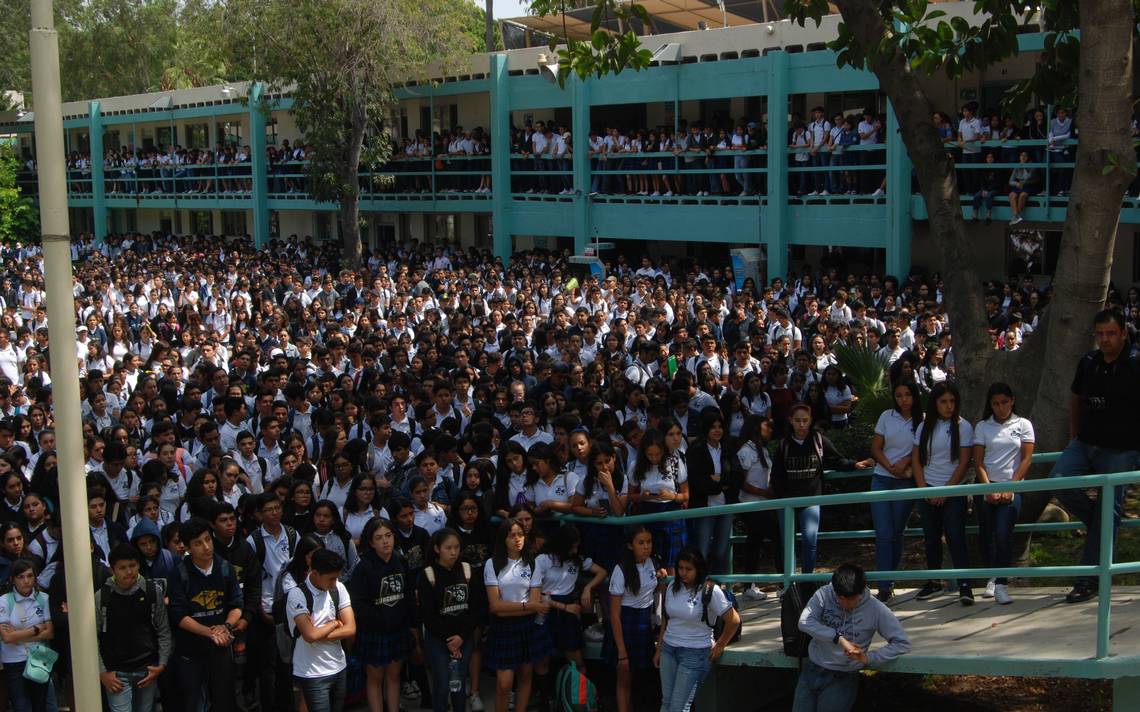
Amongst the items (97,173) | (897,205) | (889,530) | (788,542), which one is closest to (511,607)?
(788,542)

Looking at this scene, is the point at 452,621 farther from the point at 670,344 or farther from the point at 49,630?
the point at 670,344

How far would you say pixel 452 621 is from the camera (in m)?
7.85

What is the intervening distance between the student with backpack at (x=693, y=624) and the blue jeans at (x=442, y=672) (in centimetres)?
143

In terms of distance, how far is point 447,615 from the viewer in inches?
309

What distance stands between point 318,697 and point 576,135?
62.8 feet

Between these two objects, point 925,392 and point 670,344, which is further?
point 670,344

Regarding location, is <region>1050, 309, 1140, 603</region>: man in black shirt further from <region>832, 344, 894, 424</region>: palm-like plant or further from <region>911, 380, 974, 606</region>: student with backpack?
<region>832, 344, 894, 424</region>: palm-like plant

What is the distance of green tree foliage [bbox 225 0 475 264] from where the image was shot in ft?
86.2

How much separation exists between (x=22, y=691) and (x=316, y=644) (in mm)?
1836

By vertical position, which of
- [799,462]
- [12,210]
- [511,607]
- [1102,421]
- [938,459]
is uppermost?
[12,210]

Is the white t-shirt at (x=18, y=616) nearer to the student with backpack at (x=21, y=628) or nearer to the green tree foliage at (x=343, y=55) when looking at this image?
the student with backpack at (x=21, y=628)

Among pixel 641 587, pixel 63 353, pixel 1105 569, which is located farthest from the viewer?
pixel 641 587

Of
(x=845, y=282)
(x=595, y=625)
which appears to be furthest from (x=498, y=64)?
(x=595, y=625)

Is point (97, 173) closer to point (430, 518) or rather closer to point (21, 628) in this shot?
point (430, 518)
